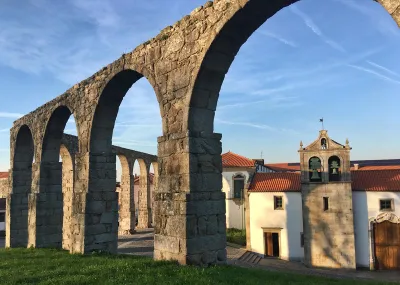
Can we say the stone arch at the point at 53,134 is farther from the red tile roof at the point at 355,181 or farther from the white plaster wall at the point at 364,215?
the white plaster wall at the point at 364,215

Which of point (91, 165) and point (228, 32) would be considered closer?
point (228, 32)

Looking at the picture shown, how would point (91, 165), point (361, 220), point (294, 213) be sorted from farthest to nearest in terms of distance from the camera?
point (294, 213)
point (361, 220)
point (91, 165)

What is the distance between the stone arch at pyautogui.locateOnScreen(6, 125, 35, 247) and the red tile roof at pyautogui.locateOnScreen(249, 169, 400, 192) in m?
12.9

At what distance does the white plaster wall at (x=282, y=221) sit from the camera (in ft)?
65.7

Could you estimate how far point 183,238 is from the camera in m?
5.73

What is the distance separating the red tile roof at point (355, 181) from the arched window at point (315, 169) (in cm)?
117

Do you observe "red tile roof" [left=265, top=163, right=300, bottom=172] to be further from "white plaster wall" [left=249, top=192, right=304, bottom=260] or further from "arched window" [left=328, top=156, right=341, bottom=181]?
"arched window" [left=328, top=156, right=341, bottom=181]

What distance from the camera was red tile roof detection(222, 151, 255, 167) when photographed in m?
27.2

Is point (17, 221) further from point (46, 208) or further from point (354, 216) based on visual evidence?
point (354, 216)

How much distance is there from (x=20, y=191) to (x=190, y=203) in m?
10.2

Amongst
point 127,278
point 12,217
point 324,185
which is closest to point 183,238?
point 127,278

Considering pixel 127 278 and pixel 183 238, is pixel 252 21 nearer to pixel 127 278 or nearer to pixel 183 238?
pixel 183 238

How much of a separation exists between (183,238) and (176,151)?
156 centimetres

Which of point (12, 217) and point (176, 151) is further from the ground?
point (176, 151)
